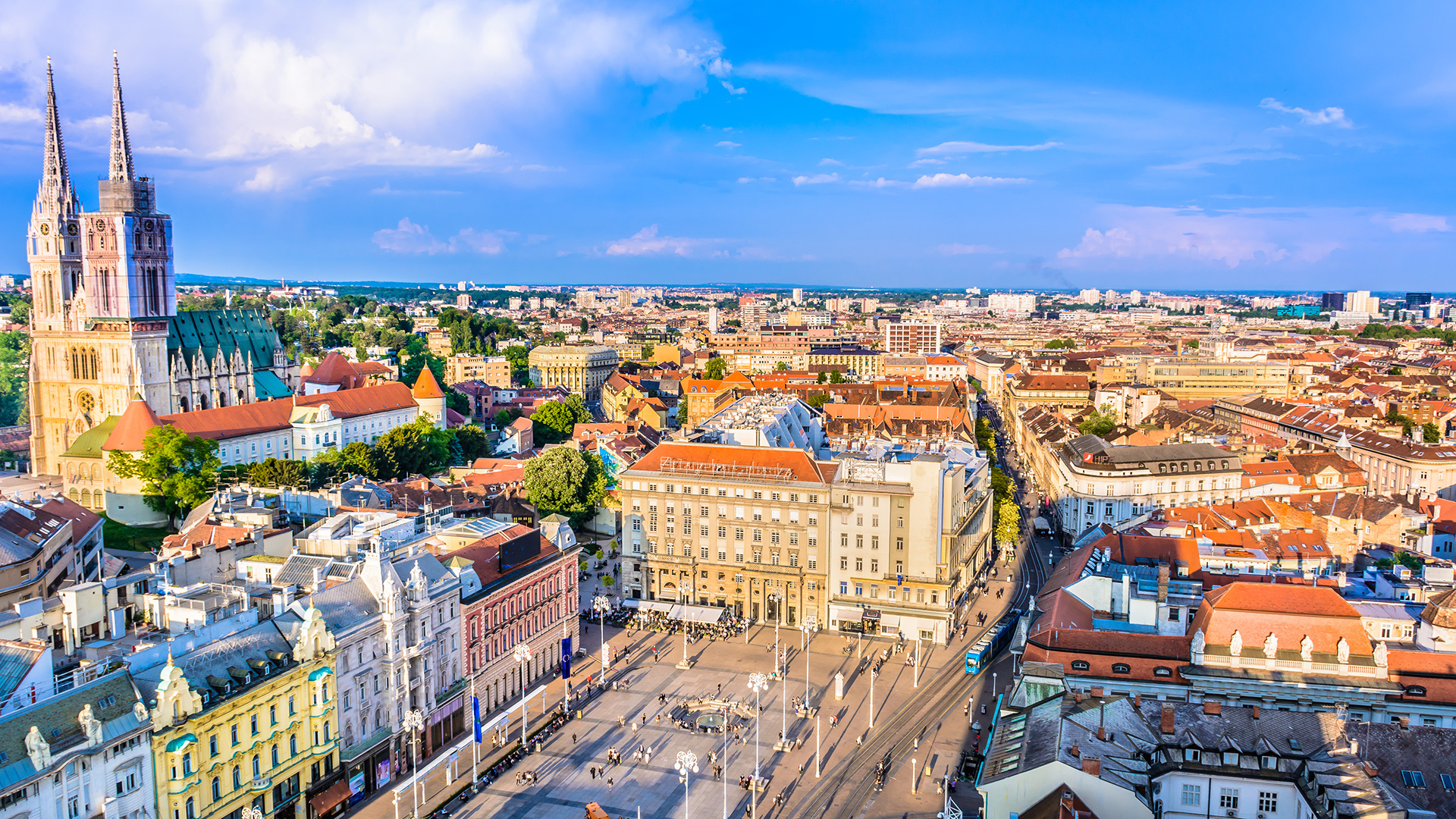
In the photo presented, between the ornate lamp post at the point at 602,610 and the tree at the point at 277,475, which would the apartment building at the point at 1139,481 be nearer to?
the ornate lamp post at the point at 602,610

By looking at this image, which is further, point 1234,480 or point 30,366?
point 30,366

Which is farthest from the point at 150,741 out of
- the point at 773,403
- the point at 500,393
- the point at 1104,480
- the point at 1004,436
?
the point at 1004,436

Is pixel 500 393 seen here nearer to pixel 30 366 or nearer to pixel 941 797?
pixel 30 366

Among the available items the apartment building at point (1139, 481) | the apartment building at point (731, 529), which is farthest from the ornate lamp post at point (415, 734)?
the apartment building at point (1139, 481)

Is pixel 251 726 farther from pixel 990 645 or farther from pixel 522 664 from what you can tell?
pixel 990 645

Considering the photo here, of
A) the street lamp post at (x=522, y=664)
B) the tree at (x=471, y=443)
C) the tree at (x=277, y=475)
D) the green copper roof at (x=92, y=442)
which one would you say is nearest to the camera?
the street lamp post at (x=522, y=664)

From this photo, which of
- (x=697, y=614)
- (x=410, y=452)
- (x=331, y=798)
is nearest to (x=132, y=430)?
(x=410, y=452)
